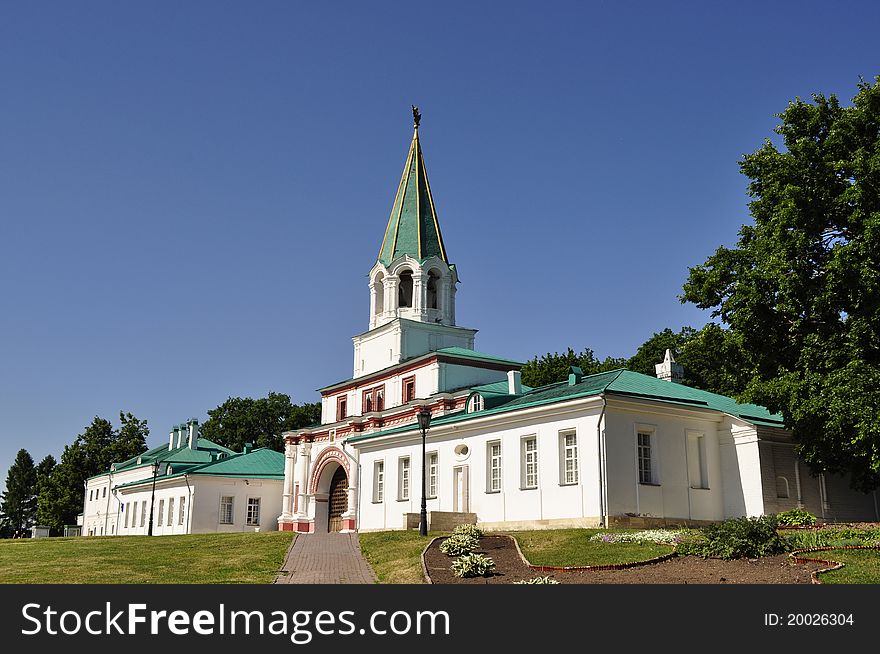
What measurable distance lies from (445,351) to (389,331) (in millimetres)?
5029

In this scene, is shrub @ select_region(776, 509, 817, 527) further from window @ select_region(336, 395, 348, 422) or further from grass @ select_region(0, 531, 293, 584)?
window @ select_region(336, 395, 348, 422)

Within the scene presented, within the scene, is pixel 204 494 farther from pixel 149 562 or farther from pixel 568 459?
pixel 568 459

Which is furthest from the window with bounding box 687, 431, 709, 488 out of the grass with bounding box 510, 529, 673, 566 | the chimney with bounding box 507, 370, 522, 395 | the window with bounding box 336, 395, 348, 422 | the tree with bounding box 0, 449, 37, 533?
the tree with bounding box 0, 449, 37, 533

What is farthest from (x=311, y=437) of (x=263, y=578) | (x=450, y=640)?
(x=450, y=640)

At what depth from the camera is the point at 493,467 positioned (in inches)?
1339

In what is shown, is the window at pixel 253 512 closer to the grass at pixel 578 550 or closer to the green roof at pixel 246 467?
the green roof at pixel 246 467

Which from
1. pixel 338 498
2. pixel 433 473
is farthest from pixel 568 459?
pixel 338 498

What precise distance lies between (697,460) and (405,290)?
23564 millimetres

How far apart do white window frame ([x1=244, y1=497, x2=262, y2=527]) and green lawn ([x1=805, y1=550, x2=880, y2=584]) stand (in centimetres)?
4588

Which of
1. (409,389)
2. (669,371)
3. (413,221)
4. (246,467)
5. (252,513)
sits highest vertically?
(413,221)

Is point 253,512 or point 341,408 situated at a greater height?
point 341,408

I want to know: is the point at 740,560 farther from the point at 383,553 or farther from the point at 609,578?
the point at 383,553

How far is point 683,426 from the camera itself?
Answer: 31.9 m

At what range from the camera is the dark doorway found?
161 feet
